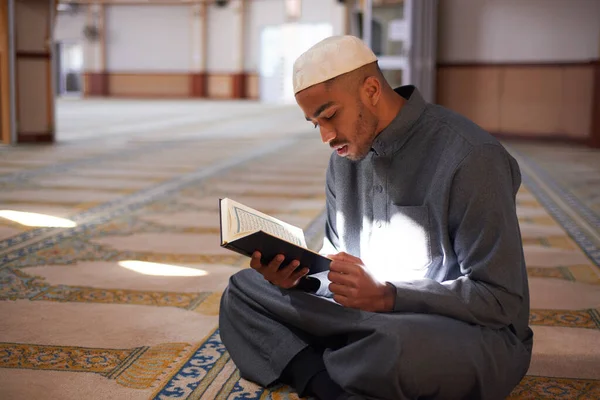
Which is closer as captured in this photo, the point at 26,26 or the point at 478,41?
the point at 26,26

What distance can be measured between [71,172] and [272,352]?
15.5 feet

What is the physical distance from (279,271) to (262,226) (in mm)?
113

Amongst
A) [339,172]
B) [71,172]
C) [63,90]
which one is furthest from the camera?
[63,90]

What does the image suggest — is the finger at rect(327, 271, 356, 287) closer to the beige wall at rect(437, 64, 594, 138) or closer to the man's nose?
the man's nose

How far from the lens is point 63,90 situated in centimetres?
2727

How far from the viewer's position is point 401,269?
1.94 m

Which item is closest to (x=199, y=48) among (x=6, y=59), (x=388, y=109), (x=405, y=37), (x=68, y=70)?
(x=68, y=70)

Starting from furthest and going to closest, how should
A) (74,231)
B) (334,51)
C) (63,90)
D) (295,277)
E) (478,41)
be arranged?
1. (63,90)
2. (478,41)
3. (74,231)
4. (295,277)
5. (334,51)

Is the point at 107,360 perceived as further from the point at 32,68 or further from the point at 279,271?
the point at 32,68

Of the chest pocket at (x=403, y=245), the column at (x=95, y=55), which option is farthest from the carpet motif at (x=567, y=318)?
the column at (x=95, y=55)

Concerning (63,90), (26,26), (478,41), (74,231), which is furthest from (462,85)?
(63,90)

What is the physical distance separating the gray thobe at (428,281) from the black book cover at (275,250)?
104mm

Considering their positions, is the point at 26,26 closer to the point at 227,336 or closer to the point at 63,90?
the point at 227,336

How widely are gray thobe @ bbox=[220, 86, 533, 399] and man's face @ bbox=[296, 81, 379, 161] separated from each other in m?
0.05
